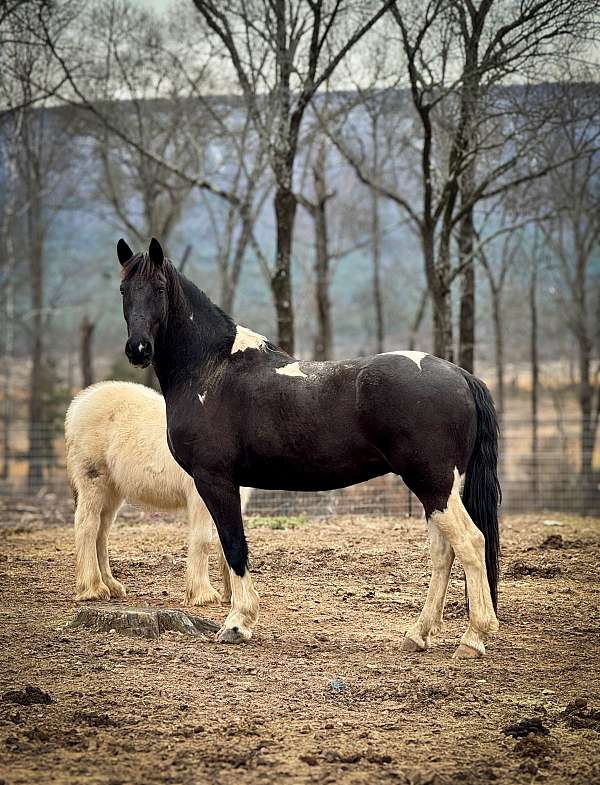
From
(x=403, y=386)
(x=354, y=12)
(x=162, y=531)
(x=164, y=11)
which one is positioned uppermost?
(x=164, y=11)

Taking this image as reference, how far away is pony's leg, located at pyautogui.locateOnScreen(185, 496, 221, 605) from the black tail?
89.8 inches

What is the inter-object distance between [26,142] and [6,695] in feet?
75.3

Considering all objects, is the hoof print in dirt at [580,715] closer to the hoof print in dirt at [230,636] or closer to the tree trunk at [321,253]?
the hoof print in dirt at [230,636]

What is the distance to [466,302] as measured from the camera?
1620cm

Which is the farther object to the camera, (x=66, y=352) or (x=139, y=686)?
(x=66, y=352)

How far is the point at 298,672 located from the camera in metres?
5.24

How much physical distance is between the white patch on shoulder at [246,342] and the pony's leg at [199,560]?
1487 millimetres

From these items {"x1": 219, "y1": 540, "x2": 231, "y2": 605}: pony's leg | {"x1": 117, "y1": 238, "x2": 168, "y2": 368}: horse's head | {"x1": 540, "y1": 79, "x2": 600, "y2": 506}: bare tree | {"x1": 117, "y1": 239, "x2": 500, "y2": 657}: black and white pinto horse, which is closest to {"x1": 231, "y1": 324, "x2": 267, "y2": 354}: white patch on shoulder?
{"x1": 117, "y1": 239, "x2": 500, "y2": 657}: black and white pinto horse

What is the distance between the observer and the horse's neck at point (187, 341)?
6293 millimetres

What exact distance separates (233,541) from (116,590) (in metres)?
1.80

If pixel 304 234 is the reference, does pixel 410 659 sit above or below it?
below

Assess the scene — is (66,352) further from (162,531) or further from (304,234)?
(162,531)

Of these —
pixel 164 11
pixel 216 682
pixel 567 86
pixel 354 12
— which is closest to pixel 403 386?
pixel 216 682

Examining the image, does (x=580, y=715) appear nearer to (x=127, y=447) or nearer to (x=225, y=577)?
(x=225, y=577)
